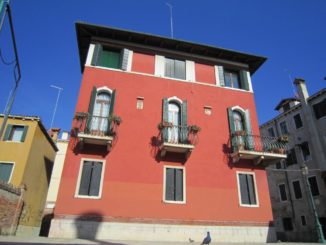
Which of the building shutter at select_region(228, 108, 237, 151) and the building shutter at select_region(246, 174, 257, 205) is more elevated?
the building shutter at select_region(228, 108, 237, 151)

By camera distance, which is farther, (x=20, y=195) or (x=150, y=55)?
(x=150, y=55)

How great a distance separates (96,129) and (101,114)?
3.48 ft

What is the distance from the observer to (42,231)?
66.9 feet

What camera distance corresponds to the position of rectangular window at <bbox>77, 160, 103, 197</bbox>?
12.3 m

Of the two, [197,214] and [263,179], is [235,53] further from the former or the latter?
[197,214]

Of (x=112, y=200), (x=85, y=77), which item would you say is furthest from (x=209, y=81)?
(x=112, y=200)

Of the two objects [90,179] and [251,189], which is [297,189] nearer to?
[251,189]

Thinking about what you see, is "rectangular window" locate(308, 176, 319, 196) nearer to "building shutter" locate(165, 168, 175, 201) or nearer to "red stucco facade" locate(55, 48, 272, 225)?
"red stucco facade" locate(55, 48, 272, 225)

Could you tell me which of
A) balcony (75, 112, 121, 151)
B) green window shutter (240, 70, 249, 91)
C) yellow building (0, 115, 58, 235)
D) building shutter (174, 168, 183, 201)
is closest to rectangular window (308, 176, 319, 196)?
green window shutter (240, 70, 249, 91)

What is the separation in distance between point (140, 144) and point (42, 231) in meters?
12.8

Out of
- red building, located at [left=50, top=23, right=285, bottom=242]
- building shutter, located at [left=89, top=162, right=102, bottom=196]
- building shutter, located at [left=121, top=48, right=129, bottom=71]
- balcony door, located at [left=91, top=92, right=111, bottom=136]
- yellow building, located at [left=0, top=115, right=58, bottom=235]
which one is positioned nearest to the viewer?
red building, located at [left=50, top=23, right=285, bottom=242]

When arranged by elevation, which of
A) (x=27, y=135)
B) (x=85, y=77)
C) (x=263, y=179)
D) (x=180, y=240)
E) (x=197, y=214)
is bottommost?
(x=180, y=240)

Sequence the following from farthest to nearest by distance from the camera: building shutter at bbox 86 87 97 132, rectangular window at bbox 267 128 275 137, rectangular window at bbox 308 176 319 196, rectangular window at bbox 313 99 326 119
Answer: rectangular window at bbox 267 128 275 137
rectangular window at bbox 313 99 326 119
rectangular window at bbox 308 176 319 196
building shutter at bbox 86 87 97 132

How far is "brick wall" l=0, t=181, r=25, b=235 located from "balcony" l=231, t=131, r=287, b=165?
1176 cm
